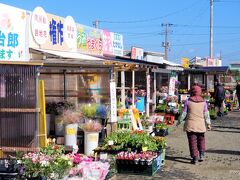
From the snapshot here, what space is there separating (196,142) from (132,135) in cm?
153

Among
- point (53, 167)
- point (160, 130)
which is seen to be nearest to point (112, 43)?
point (160, 130)

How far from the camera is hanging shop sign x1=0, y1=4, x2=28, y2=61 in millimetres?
10188

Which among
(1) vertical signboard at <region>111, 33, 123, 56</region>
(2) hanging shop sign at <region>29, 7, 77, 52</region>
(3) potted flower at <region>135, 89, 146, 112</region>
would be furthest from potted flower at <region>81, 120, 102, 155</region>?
(1) vertical signboard at <region>111, 33, 123, 56</region>

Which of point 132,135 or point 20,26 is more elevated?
point 20,26

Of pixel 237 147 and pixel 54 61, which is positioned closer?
pixel 54 61

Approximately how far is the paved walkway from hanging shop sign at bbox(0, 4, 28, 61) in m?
3.93

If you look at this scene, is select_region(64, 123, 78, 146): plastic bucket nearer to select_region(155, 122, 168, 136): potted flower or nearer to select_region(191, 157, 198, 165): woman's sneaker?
select_region(191, 157, 198, 165): woman's sneaker

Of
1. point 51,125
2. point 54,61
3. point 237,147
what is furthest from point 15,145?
point 237,147

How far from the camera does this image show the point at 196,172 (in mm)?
9281

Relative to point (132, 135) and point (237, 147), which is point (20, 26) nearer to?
point (132, 135)

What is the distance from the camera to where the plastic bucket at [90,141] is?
1018 cm

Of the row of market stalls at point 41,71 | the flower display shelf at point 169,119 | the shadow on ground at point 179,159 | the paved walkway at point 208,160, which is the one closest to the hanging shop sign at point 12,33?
the row of market stalls at point 41,71

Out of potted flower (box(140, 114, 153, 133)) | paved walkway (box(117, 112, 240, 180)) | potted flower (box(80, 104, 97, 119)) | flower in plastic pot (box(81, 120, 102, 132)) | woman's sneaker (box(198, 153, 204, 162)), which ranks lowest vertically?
paved walkway (box(117, 112, 240, 180))

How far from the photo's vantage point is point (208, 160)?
10.5 metres
